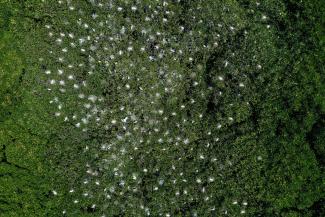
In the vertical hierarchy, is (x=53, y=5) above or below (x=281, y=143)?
above

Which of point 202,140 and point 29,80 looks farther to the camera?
point 202,140

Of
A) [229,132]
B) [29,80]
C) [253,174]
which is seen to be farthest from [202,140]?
[29,80]

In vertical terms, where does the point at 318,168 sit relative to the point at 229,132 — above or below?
below

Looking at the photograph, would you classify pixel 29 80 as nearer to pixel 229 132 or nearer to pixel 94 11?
pixel 94 11

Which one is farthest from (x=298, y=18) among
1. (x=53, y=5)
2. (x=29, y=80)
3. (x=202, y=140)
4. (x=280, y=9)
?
(x=29, y=80)

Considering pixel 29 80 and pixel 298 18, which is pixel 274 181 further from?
pixel 29 80

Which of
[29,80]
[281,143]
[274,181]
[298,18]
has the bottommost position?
[274,181]
